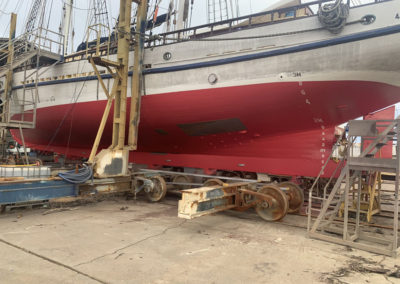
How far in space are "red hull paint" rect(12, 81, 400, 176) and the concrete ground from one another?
5.65ft

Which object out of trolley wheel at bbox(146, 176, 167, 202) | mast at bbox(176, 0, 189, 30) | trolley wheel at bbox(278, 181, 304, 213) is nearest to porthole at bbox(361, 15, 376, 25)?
trolley wheel at bbox(278, 181, 304, 213)

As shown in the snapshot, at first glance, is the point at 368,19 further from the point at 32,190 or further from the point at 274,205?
the point at 32,190

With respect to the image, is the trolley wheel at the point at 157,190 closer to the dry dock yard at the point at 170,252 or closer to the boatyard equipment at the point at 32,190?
the dry dock yard at the point at 170,252

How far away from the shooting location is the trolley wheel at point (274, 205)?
501cm

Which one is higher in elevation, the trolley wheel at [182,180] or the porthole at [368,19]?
the porthole at [368,19]

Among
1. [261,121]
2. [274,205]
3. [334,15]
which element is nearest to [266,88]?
[261,121]

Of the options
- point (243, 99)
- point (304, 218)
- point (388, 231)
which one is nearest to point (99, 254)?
point (304, 218)

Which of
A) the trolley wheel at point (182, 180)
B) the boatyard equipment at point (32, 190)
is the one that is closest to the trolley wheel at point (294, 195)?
the trolley wheel at point (182, 180)

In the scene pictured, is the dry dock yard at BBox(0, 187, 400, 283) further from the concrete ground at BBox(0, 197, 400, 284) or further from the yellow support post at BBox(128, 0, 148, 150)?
the yellow support post at BBox(128, 0, 148, 150)

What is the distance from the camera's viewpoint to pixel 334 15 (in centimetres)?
543

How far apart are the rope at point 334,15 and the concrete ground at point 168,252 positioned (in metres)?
3.73

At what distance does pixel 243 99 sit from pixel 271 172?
1759mm

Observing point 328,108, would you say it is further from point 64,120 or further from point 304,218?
point 64,120

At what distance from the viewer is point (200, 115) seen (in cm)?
688
